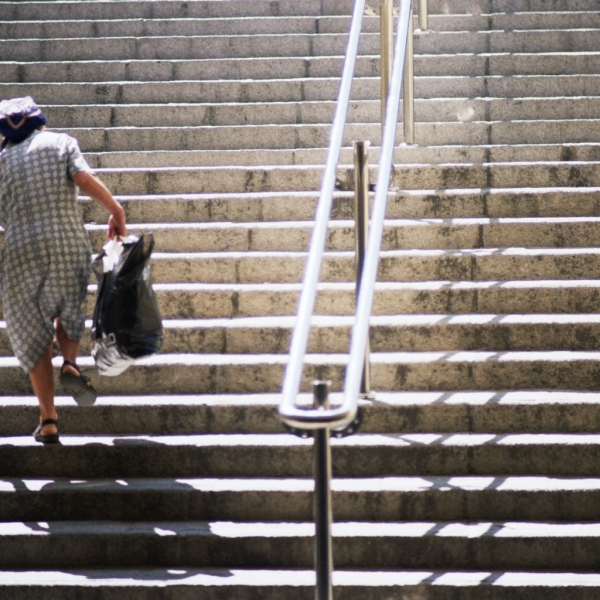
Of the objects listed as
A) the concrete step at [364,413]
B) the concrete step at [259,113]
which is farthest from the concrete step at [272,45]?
the concrete step at [364,413]

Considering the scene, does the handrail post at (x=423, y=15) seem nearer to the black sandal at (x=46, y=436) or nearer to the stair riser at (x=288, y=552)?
the black sandal at (x=46, y=436)

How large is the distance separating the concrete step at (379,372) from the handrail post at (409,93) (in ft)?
5.57

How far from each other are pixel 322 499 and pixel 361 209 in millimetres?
1900

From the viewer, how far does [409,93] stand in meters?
5.70

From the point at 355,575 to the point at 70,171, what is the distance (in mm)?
2071

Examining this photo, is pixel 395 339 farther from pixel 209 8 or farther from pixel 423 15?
pixel 209 8

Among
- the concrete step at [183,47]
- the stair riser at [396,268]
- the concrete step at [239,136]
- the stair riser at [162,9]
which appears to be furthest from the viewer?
the stair riser at [162,9]

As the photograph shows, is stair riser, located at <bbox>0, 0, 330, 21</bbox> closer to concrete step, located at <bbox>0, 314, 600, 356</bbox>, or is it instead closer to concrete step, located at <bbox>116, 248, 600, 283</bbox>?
concrete step, located at <bbox>116, 248, 600, 283</bbox>

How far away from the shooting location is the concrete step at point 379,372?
4.45m

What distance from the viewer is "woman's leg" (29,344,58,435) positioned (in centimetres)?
425

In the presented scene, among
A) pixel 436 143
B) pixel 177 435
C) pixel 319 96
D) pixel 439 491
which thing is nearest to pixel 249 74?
pixel 319 96

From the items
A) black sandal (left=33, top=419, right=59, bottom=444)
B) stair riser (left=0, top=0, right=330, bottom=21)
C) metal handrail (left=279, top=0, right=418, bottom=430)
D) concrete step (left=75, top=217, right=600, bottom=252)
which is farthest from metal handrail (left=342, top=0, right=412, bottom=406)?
stair riser (left=0, top=0, right=330, bottom=21)

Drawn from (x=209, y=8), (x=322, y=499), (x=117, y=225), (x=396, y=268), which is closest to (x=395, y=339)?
(x=396, y=268)

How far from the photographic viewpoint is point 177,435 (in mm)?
4383
